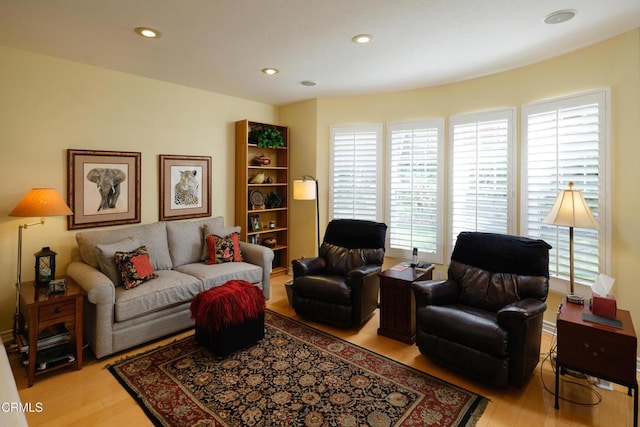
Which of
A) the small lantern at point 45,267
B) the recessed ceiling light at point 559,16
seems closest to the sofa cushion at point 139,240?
the small lantern at point 45,267

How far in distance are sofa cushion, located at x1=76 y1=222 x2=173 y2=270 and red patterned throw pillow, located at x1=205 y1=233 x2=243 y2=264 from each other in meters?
0.47

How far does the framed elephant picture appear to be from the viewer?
11.5 feet

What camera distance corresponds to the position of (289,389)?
2514 millimetres

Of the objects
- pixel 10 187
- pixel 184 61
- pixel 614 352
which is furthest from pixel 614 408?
pixel 10 187

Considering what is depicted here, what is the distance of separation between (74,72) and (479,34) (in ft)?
12.7

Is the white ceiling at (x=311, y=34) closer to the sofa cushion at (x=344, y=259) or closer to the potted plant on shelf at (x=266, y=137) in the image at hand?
the potted plant on shelf at (x=266, y=137)

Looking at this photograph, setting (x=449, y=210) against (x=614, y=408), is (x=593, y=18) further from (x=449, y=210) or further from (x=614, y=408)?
(x=614, y=408)

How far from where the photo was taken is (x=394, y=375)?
271cm

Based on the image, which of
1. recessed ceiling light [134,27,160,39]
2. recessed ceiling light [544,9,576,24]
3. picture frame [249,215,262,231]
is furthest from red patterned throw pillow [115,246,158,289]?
recessed ceiling light [544,9,576,24]

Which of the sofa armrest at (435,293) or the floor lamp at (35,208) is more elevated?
the floor lamp at (35,208)

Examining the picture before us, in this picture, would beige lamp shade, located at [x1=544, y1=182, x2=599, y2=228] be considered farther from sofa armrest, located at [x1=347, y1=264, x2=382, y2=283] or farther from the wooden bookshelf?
the wooden bookshelf

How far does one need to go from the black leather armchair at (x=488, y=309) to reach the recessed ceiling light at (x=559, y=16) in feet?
5.67

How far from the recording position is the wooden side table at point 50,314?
101 inches

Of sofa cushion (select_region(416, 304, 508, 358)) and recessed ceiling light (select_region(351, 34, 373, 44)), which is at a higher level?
recessed ceiling light (select_region(351, 34, 373, 44))
